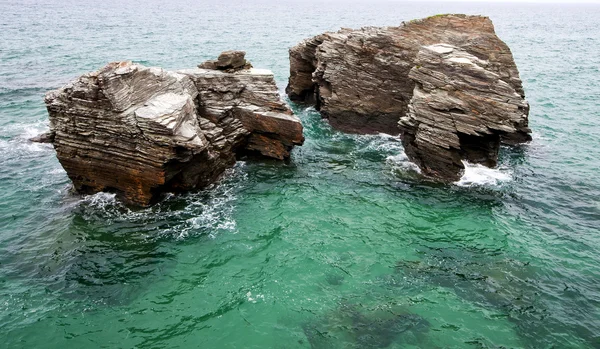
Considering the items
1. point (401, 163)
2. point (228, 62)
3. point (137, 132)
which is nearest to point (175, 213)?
point (137, 132)

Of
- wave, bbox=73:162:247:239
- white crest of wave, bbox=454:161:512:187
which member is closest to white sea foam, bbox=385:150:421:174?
white crest of wave, bbox=454:161:512:187

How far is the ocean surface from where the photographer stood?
20.5 m

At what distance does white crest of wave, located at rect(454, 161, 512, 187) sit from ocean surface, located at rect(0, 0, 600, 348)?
179 mm

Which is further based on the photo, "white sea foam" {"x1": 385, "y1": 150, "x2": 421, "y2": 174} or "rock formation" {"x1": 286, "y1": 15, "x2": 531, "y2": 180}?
"white sea foam" {"x1": 385, "y1": 150, "x2": 421, "y2": 174}

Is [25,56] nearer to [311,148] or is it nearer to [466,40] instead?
[311,148]

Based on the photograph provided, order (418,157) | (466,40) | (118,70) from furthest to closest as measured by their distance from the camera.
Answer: (466,40), (418,157), (118,70)

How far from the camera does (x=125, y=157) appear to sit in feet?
91.6

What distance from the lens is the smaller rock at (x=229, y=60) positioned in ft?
116

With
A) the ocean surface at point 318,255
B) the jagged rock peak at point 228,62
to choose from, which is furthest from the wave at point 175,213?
the jagged rock peak at point 228,62

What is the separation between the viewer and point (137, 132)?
88.7ft

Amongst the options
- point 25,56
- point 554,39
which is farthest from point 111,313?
point 554,39

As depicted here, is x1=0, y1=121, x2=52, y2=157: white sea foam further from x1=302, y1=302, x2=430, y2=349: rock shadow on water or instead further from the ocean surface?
x1=302, y1=302, x2=430, y2=349: rock shadow on water

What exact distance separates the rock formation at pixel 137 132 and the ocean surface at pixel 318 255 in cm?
160

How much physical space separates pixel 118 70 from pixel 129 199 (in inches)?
335
